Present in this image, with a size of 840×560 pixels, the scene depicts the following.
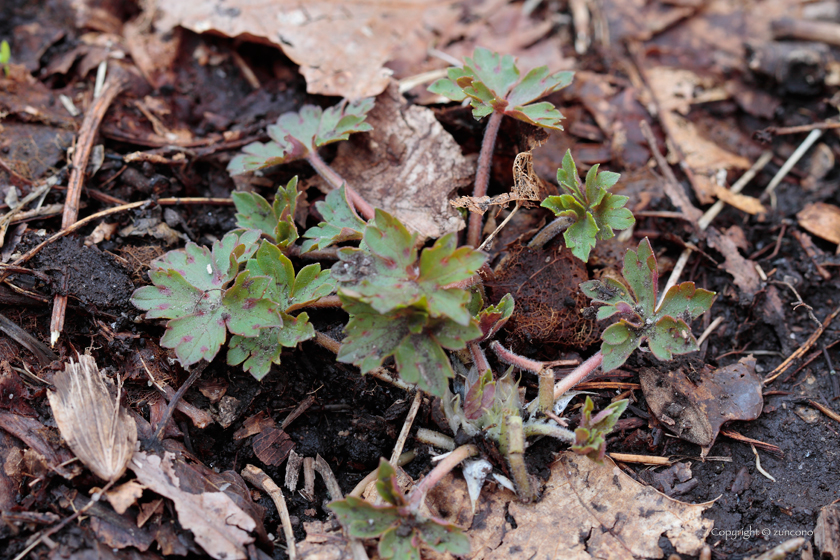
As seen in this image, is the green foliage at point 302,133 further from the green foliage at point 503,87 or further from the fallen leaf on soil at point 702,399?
the fallen leaf on soil at point 702,399

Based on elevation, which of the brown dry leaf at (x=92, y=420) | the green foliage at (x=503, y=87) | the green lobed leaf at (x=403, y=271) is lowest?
the brown dry leaf at (x=92, y=420)

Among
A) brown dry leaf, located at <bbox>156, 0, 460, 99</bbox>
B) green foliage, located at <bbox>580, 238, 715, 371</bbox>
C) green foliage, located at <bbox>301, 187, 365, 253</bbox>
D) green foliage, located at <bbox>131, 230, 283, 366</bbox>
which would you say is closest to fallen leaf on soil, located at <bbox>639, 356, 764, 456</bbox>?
green foliage, located at <bbox>580, 238, 715, 371</bbox>

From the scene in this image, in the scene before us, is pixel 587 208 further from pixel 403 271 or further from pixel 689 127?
pixel 689 127

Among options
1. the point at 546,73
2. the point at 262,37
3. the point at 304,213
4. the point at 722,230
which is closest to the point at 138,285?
the point at 304,213

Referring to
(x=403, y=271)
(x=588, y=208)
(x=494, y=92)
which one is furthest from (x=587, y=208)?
(x=403, y=271)

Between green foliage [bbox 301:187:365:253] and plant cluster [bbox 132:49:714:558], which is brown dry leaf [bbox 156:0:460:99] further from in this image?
green foliage [bbox 301:187:365:253]

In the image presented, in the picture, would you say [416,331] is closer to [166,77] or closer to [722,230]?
[722,230]

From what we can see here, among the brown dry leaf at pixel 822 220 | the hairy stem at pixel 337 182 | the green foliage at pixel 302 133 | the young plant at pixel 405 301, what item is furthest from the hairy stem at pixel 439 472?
the brown dry leaf at pixel 822 220
